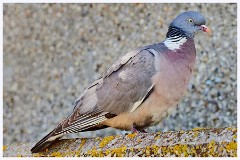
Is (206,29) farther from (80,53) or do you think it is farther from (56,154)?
(80,53)

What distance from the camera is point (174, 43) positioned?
358cm

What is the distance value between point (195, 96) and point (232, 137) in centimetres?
355

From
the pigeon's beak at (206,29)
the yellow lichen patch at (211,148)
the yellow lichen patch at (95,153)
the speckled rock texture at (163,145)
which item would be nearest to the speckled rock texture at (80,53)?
the pigeon's beak at (206,29)

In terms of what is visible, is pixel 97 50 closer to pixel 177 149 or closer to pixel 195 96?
pixel 195 96

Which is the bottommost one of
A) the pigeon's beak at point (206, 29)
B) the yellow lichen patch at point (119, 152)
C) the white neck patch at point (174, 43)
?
the yellow lichen patch at point (119, 152)

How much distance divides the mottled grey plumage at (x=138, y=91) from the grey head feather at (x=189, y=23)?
2.1 inches

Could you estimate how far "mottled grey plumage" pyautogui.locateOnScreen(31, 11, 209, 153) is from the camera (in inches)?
136

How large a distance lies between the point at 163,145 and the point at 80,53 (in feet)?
13.7

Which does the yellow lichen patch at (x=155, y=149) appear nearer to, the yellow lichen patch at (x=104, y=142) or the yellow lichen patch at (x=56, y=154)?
the yellow lichen patch at (x=104, y=142)

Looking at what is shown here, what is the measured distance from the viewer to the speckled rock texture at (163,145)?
2793 millimetres

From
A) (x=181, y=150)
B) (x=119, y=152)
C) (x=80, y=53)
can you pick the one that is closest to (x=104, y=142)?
(x=119, y=152)

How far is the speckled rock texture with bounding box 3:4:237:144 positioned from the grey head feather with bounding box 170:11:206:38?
2.60 metres

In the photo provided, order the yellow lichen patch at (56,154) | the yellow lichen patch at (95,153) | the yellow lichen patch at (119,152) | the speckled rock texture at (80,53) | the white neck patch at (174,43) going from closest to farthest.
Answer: the yellow lichen patch at (119,152)
the yellow lichen patch at (95,153)
the yellow lichen patch at (56,154)
the white neck patch at (174,43)
the speckled rock texture at (80,53)

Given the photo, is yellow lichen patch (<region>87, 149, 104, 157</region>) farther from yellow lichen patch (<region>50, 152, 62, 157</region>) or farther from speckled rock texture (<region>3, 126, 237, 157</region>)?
yellow lichen patch (<region>50, 152, 62, 157</region>)
